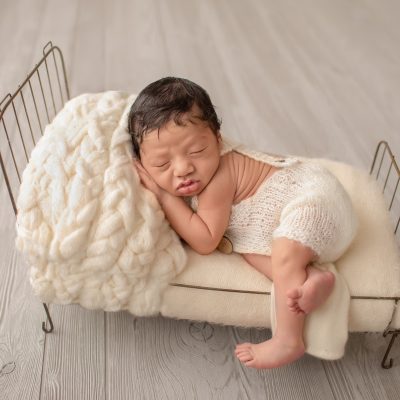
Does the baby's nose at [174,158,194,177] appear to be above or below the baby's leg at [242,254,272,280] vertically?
above

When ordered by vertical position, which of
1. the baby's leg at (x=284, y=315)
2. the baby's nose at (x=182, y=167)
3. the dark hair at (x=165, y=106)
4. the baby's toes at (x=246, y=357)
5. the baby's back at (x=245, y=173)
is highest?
the dark hair at (x=165, y=106)

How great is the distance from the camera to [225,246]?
3.60ft

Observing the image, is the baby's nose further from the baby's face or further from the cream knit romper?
the cream knit romper

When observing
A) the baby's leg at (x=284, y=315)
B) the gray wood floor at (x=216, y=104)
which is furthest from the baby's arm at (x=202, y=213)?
the gray wood floor at (x=216, y=104)

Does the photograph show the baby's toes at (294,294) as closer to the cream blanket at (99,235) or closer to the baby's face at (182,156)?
the cream blanket at (99,235)

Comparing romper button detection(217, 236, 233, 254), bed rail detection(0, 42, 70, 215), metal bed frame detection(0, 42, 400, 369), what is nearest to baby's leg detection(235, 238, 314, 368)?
romper button detection(217, 236, 233, 254)

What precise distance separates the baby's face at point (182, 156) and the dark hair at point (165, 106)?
0.01m

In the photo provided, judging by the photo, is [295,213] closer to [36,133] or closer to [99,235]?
[99,235]

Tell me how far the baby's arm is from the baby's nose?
6cm

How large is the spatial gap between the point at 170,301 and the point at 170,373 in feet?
0.59

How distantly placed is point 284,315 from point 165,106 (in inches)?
17.2

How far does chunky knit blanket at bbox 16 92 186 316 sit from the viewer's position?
3.14 feet

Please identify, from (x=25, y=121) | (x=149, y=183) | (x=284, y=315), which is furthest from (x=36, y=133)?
(x=284, y=315)

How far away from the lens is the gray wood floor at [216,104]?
112 cm
